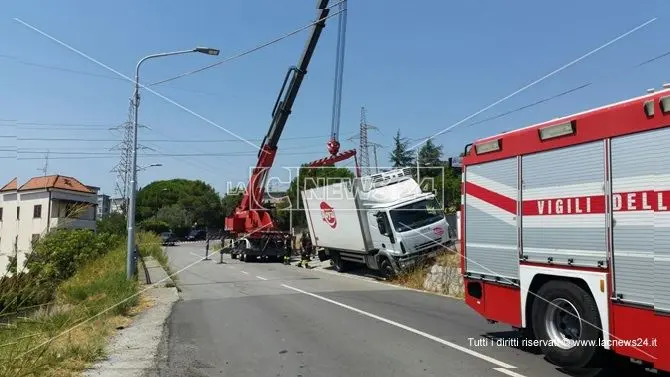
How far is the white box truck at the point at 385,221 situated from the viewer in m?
19.8

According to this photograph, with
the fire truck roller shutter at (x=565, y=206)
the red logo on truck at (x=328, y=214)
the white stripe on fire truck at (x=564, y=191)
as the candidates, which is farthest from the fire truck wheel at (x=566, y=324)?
the red logo on truck at (x=328, y=214)

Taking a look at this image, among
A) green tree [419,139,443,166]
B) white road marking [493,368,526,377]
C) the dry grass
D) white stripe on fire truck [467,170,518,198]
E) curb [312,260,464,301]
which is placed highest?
green tree [419,139,443,166]

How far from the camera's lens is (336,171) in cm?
5484

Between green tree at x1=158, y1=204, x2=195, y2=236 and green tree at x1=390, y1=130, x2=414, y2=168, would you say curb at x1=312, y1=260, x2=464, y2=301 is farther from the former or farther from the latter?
green tree at x1=158, y1=204, x2=195, y2=236

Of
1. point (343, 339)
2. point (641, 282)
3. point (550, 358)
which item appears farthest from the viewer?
point (343, 339)

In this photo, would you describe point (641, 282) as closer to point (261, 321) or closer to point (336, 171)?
point (261, 321)

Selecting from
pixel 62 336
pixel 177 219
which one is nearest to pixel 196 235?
pixel 177 219

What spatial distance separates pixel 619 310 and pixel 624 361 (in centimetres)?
122

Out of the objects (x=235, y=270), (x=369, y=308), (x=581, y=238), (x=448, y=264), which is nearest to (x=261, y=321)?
(x=369, y=308)

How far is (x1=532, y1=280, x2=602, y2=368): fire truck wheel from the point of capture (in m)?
6.57

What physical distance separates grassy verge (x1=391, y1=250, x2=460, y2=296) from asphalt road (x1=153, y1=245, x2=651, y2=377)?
188 cm

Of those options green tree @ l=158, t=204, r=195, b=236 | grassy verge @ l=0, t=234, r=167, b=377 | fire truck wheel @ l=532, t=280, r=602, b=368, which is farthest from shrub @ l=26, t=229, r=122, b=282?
green tree @ l=158, t=204, r=195, b=236

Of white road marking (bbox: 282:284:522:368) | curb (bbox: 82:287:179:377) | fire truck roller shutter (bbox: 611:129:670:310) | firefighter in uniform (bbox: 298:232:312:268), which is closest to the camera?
fire truck roller shutter (bbox: 611:129:670:310)

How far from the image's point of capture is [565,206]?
282 inches
